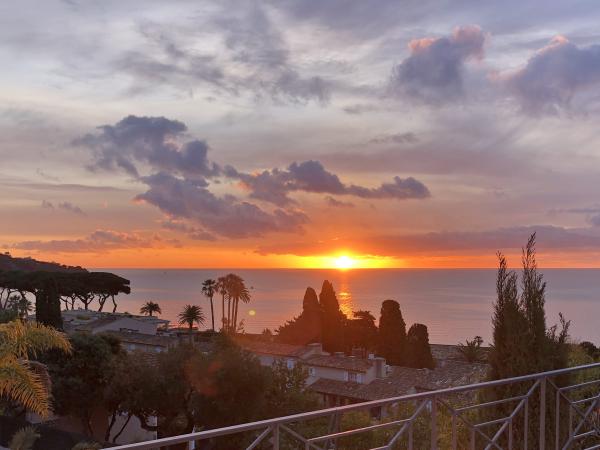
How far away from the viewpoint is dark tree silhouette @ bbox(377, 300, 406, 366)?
5088 centimetres

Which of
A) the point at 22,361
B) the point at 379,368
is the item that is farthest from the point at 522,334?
the point at 379,368

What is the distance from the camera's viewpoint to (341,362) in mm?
42656

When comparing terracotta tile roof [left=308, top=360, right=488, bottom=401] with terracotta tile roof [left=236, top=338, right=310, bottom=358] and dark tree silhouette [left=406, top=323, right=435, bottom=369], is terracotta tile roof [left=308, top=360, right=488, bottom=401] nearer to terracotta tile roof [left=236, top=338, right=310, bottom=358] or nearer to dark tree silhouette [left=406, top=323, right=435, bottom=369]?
terracotta tile roof [left=236, top=338, right=310, bottom=358]

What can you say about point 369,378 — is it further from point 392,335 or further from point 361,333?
point 361,333

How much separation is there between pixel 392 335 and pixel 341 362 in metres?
10.8

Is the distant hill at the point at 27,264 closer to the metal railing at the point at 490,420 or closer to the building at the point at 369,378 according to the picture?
the building at the point at 369,378

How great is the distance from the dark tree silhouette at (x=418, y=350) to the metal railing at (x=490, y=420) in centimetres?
3132

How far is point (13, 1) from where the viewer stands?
10828 mm

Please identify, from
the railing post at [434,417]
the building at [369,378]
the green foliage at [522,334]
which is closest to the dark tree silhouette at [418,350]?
the building at [369,378]

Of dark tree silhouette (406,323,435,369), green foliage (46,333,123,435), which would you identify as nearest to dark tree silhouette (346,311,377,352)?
dark tree silhouette (406,323,435,369)

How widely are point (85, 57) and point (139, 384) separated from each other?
49.9 ft

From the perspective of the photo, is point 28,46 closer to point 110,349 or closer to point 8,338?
point 8,338

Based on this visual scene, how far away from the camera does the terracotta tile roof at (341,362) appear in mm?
40469

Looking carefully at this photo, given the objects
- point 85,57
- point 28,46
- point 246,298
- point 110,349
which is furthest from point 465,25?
point 246,298
